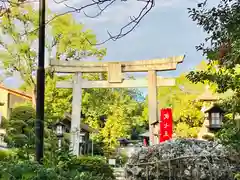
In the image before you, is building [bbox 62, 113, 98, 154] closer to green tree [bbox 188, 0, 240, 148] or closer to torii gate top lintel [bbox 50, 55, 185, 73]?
torii gate top lintel [bbox 50, 55, 185, 73]

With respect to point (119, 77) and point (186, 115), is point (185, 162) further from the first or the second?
point (186, 115)

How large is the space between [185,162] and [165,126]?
7.80 metres

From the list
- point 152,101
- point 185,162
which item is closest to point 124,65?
point 152,101

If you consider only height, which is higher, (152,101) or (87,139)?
(152,101)

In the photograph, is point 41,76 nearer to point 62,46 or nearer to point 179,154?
point 179,154

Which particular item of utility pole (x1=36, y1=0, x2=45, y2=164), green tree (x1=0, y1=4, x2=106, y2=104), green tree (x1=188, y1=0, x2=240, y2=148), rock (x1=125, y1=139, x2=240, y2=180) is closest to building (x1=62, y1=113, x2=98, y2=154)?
green tree (x1=0, y1=4, x2=106, y2=104)

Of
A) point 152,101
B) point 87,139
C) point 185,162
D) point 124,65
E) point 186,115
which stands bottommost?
point 87,139

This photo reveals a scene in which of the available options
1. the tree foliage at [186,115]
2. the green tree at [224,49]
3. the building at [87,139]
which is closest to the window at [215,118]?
the tree foliage at [186,115]

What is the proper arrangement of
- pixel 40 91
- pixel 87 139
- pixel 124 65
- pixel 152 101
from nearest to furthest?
pixel 40 91, pixel 152 101, pixel 124 65, pixel 87 139

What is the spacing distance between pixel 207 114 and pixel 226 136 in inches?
567

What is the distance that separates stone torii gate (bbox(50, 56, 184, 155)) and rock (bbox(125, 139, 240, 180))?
27.1 feet

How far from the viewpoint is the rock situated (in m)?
5.98

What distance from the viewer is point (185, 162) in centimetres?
605

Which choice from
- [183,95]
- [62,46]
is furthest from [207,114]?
[62,46]
